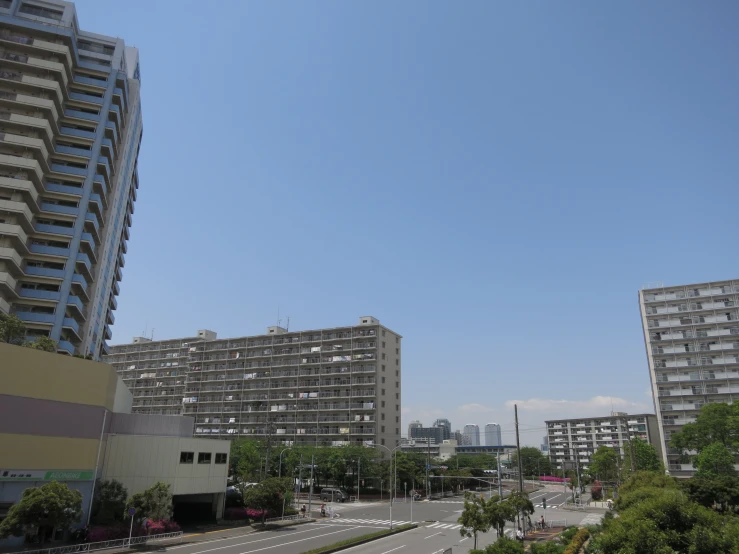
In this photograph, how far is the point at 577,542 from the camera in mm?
34188

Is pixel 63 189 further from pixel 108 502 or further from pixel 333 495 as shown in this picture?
pixel 333 495

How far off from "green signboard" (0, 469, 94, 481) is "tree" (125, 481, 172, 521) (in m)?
3.96

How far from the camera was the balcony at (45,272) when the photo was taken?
58775mm

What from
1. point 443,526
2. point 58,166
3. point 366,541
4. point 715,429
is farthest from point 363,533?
point 58,166

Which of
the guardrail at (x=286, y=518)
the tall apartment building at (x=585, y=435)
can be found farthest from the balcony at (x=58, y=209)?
the tall apartment building at (x=585, y=435)

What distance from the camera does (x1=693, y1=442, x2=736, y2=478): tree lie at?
61.5 meters

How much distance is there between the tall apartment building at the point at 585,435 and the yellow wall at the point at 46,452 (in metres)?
152

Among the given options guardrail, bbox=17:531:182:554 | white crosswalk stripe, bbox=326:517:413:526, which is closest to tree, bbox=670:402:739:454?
white crosswalk stripe, bbox=326:517:413:526

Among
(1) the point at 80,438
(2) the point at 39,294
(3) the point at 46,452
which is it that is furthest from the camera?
(2) the point at 39,294

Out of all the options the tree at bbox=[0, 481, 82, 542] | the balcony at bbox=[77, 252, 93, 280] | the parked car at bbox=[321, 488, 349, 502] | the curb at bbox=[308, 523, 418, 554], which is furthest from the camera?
the parked car at bbox=[321, 488, 349, 502]

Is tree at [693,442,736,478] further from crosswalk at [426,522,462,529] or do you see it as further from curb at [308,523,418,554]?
curb at [308,523,418,554]

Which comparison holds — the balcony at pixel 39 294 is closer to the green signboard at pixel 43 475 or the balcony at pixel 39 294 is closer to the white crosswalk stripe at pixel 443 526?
the green signboard at pixel 43 475

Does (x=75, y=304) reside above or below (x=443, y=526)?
above

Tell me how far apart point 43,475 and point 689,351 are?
322 feet
